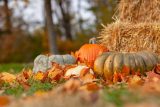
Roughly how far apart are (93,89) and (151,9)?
16.0 feet

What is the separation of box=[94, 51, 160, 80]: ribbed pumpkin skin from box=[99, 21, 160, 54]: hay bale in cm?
124

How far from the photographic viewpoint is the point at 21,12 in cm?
2555

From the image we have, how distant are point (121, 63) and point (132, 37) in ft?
5.54

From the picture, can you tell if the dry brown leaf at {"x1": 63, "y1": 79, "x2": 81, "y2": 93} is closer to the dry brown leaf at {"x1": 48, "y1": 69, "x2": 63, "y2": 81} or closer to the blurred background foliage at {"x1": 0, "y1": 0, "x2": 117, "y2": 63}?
the dry brown leaf at {"x1": 48, "y1": 69, "x2": 63, "y2": 81}

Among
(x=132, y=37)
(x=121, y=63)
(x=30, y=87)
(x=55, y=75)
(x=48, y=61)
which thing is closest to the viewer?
(x=30, y=87)

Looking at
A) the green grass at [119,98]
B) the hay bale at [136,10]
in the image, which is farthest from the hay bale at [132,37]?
the green grass at [119,98]

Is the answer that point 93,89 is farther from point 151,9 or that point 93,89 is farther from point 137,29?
point 151,9

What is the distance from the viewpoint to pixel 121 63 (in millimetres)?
6277

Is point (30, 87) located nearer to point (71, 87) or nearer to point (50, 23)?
point (71, 87)

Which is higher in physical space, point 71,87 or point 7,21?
point 71,87

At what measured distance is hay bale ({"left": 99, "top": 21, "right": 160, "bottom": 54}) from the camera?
7672 mm

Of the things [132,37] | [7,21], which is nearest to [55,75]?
[132,37]

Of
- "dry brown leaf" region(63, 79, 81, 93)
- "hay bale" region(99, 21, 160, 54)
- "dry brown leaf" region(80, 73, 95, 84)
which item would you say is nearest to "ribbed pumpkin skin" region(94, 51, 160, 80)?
"dry brown leaf" region(80, 73, 95, 84)

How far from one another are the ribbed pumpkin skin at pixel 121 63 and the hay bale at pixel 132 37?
1.24 m
